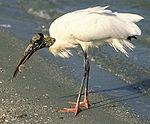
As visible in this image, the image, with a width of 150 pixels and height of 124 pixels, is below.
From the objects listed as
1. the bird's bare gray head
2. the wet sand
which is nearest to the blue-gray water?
the wet sand

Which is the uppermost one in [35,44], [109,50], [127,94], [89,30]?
[89,30]

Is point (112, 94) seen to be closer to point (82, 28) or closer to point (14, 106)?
point (82, 28)

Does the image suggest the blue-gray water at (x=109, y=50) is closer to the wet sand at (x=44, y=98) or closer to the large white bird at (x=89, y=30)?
the wet sand at (x=44, y=98)

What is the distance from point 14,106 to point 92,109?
1.18m

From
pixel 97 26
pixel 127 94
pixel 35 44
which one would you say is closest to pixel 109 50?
pixel 127 94

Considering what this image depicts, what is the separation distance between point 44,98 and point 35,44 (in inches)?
32.9

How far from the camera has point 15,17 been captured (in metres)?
10.4

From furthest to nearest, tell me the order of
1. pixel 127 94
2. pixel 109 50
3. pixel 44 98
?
pixel 109 50
pixel 127 94
pixel 44 98

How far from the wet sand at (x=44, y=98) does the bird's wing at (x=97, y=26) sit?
986mm

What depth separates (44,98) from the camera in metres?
5.67

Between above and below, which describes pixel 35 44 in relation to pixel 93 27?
below

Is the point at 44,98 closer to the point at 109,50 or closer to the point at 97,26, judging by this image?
the point at 97,26

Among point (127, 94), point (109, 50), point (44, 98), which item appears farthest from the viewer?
point (109, 50)

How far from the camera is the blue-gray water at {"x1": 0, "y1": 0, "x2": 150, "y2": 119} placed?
20.9 ft
